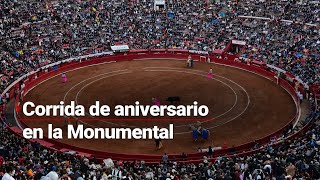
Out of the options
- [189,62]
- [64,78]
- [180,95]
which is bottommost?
[180,95]

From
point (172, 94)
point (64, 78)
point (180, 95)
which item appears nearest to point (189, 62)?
point (172, 94)

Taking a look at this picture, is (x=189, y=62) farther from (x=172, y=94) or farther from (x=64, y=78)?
(x=64, y=78)

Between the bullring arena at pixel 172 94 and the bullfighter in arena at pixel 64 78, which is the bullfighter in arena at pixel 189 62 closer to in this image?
the bullring arena at pixel 172 94

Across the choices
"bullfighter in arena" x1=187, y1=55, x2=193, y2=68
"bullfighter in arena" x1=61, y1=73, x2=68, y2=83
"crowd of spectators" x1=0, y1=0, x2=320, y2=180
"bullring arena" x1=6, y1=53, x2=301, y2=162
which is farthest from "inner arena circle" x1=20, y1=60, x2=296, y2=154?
"crowd of spectators" x1=0, y1=0, x2=320, y2=180

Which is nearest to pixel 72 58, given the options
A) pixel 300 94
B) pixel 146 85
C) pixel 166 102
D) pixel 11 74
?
pixel 11 74

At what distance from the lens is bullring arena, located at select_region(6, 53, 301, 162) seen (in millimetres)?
37656

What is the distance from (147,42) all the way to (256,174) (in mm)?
40403

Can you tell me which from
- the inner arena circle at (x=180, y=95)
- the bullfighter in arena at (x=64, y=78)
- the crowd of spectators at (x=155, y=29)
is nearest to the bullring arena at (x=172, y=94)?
the inner arena circle at (x=180, y=95)

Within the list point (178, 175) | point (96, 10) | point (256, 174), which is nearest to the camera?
point (256, 174)

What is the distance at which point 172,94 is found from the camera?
47031 millimetres

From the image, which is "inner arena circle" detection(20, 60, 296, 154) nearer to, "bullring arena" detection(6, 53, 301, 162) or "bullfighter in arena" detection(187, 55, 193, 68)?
"bullring arena" detection(6, 53, 301, 162)

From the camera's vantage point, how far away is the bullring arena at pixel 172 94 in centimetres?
3766

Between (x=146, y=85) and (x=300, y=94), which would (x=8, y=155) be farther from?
(x=300, y=94)

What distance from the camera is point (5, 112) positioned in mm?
45000
